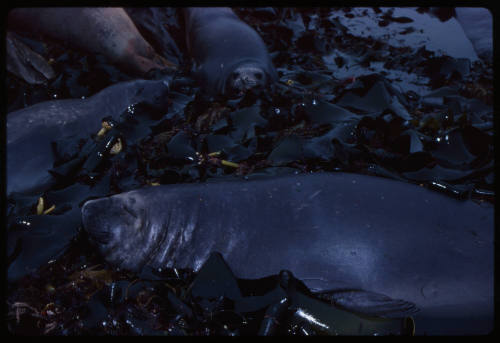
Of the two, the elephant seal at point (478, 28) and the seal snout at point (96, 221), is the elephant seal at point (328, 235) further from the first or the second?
the elephant seal at point (478, 28)

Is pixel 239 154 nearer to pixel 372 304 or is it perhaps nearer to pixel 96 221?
pixel 96 221

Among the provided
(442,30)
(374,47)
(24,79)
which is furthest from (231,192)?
(442,30)

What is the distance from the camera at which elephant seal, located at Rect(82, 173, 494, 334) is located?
2.01 m

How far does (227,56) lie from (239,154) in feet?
5.88

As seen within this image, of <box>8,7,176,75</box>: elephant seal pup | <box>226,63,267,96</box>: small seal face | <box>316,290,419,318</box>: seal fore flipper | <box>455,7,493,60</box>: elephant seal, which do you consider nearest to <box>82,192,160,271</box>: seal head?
<box>316,290,419,318</box>: seal fore flipper

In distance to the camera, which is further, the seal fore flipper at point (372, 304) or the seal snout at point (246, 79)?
the seal snout at point (246, 79)

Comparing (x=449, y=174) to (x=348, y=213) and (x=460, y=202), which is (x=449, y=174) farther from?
(x=348, y=213)

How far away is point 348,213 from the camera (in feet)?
7.26

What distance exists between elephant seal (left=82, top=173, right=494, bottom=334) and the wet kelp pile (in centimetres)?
12

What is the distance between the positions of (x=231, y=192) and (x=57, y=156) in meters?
1.56

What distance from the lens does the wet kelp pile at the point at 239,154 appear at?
2.04 metres

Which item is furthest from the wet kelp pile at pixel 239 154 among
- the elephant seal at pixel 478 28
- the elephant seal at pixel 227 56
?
the elephant seal at pixel 478 28

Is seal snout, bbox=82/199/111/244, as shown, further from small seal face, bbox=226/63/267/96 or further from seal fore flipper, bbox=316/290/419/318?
small seal face, bbox=226/63/267/96

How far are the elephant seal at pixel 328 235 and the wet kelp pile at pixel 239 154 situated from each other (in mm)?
117
